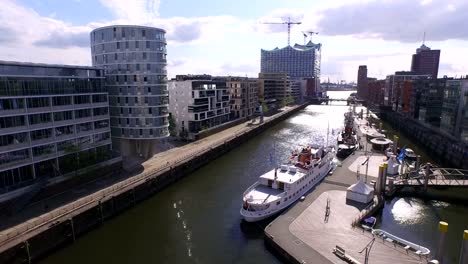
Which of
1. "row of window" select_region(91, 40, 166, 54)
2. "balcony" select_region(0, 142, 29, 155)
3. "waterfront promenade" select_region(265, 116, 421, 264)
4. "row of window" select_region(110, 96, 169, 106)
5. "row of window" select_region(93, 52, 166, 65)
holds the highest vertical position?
"row of window" select_region(91, 40, 166, 54)

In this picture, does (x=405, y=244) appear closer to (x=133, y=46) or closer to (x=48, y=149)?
(x=48, y=149)

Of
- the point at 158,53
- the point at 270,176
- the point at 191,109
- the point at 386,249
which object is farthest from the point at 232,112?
the point at 386,249

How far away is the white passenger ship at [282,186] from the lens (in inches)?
1736

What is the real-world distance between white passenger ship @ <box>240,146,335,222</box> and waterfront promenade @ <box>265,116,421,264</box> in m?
2.35

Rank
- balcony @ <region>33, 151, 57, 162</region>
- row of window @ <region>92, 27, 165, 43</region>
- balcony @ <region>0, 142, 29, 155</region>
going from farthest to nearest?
row of window @ <region>92, 27, 165, 43</region>
balcony @ <region>33, 151, 57, 162</region>
balcony @ <region>0, 142, 29, 155</region>

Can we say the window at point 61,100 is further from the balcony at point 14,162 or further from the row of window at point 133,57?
the row of window at point 133,57

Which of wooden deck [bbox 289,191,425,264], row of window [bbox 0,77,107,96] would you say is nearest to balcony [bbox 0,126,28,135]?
Answer: row of window [bbox 0,77,107,96]

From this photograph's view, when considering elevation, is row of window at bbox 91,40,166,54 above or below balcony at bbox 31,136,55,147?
above

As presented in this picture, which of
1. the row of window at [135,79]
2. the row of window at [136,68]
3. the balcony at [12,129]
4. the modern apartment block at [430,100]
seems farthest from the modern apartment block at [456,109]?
the balcony at [12,129]

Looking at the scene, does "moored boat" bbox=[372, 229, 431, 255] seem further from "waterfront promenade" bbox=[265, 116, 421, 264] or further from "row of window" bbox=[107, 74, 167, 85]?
"row of window" bbox=[107, 74, 167, 85]

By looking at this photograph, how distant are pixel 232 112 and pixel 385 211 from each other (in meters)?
93.3

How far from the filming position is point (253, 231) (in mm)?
42406

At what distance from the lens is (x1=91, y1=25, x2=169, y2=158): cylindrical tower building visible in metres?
64.9

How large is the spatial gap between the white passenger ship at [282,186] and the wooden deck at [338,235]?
14.1 ft
